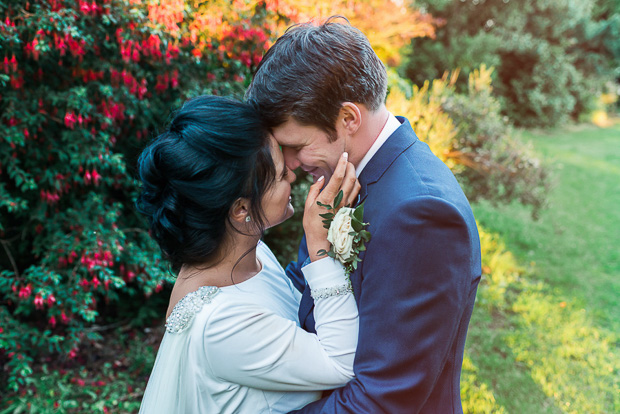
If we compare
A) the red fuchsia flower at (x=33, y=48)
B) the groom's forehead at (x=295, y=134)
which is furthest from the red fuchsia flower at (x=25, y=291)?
the groom's forehead at (x=295, y=134)

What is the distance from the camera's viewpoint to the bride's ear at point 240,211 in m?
1.94

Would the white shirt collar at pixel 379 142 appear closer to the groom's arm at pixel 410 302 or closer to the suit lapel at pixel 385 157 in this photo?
the suit lapel at pixel 385 157

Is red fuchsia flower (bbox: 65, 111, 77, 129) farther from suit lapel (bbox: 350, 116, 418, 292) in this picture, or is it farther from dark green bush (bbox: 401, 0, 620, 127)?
dark green bush (bbox: 401, 0, 620, 127)

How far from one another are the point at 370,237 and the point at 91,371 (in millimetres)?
3597

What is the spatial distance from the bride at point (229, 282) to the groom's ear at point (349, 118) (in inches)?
5.5

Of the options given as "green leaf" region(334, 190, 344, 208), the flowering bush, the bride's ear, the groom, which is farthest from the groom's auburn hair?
the flowering bush

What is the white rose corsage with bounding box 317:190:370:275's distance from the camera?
1.67 metres

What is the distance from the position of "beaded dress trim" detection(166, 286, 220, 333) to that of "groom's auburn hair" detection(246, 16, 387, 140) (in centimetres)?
73

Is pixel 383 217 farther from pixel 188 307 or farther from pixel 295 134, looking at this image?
pixel 188 307

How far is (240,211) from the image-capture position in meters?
1.97

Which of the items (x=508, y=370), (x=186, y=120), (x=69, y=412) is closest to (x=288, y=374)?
(x=186, y=120)

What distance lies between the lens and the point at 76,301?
3.61 metres

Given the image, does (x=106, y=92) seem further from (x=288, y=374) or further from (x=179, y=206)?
(x=288, y=374)

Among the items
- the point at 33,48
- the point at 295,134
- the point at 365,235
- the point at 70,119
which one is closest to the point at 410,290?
the point at 365,235
